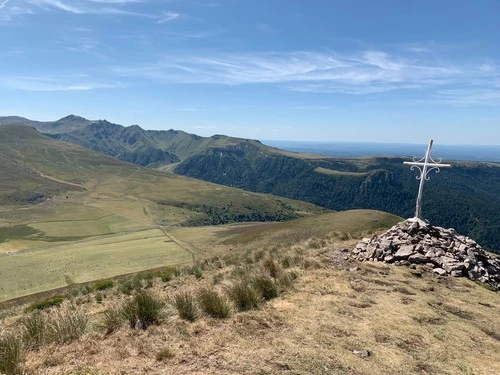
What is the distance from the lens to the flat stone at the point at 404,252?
18719 millimetres

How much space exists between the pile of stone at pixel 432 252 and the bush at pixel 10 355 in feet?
54.5

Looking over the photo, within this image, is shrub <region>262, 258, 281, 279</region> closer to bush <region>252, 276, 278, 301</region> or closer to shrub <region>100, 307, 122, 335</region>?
bush <region>252, 276, 278, 301</region>

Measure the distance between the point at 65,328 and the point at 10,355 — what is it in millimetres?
1992

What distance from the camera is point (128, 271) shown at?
60.9 m

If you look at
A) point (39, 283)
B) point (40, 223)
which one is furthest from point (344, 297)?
point (40, 223)

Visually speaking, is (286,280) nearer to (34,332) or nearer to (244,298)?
(244,298)

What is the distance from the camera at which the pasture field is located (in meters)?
58.7

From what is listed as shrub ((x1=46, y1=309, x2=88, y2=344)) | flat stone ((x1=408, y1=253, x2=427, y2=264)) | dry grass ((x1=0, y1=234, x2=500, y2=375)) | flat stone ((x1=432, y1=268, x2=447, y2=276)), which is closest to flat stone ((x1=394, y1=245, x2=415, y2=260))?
flat stone ((x1=408, y1=253, x2=427, y2=264))

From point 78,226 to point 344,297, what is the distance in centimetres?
15333

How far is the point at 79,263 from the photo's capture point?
73000 millimetres

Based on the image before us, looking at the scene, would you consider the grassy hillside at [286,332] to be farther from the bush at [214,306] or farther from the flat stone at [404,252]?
the flat stone at [404,252]

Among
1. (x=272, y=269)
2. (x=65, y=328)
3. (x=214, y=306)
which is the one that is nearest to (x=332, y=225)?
(x=272, y=269)

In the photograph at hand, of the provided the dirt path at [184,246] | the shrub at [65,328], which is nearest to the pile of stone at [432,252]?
the shrub at [65,328]

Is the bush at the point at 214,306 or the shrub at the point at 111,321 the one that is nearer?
the shrub at the point at 111,321
